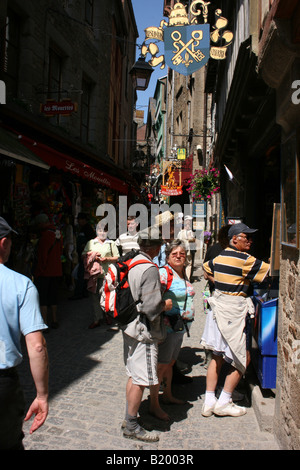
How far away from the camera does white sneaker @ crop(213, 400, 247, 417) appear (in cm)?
346

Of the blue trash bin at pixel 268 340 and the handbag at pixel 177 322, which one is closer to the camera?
the blue trash bin at pixel 268 340

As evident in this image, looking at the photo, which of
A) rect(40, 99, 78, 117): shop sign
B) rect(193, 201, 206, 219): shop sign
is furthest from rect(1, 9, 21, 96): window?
rect(193, 201, 206, 219): shop sign

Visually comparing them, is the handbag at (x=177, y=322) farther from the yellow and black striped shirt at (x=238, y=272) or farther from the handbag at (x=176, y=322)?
the yellow and black striped shirt at (x=238, y=272)

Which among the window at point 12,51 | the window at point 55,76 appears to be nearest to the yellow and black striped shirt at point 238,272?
the window at point 12,51

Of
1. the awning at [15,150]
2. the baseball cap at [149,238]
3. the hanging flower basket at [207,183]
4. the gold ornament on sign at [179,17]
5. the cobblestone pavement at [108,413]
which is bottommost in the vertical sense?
the cobblestone pavement at [108,413]

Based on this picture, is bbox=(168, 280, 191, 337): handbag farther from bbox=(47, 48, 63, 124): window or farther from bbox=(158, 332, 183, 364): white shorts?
bbox=(47, 48, 63, 124): window

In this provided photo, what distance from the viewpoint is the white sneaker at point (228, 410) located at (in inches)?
136

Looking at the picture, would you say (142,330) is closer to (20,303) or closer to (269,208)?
(20,303)

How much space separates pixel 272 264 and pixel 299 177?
3.27ft

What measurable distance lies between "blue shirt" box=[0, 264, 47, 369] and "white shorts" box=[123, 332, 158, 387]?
4.03ft

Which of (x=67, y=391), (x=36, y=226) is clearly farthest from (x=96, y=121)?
(x=67, y=391)

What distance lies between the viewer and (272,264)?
3.30 m

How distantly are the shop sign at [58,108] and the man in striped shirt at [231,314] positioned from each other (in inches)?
235

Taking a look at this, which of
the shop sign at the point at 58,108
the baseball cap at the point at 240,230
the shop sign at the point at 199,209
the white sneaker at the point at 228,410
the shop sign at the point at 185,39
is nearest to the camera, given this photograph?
the white sneaker at the point at 228,410
